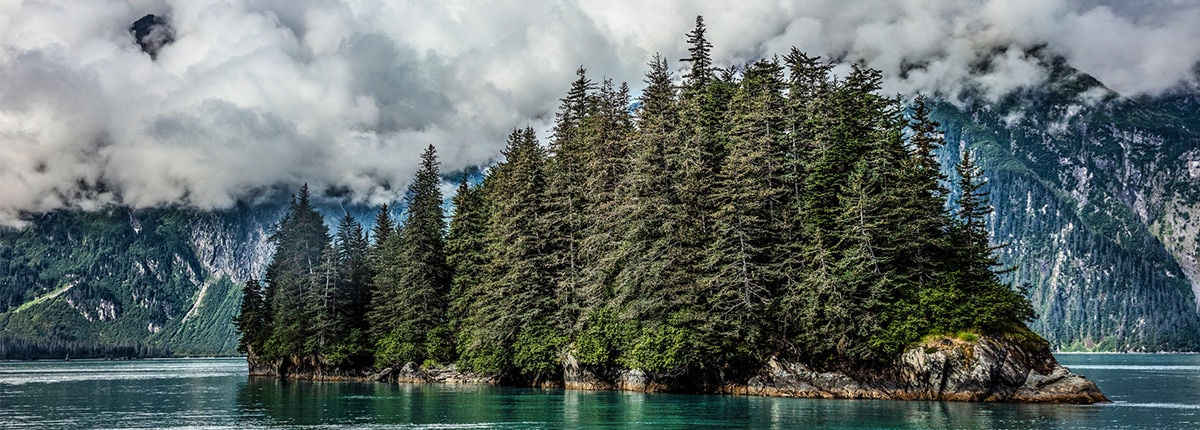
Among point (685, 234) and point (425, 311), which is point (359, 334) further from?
point (685, 234)

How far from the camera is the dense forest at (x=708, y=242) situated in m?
58.7

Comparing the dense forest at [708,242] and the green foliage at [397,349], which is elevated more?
the dense forest at [708,242]

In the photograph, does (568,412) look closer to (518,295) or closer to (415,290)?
(518,295)

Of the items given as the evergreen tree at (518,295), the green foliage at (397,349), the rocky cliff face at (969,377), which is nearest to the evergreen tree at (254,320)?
the green foliage at (397,349)

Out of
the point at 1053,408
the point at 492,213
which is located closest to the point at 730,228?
the point at 1053,408

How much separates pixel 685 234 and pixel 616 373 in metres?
14.8

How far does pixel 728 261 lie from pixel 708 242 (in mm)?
2543

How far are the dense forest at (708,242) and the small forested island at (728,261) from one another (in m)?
0.19

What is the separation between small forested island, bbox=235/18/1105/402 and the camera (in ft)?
188

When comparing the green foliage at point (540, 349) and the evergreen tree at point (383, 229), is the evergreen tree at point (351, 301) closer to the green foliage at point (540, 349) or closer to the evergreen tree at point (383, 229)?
the evergreen tree at point (383, 229)

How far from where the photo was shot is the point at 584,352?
236 feet

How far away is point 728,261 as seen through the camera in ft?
212

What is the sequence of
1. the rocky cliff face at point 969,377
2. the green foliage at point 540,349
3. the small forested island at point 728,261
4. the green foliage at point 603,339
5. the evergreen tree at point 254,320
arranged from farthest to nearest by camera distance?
1. the evergreen tree at point 254,320
2. the green foliage at point 540,349
3. the green foliage at point 603,339
4. the small forested island at point 728,261
5. the rocky cliff face at point 969,377

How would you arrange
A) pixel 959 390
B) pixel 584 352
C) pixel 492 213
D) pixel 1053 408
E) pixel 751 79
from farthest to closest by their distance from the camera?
pixel 492 213 < pixel 751 79 < pixel 584 352 < pixel 959 390 < pixel 1053 408
